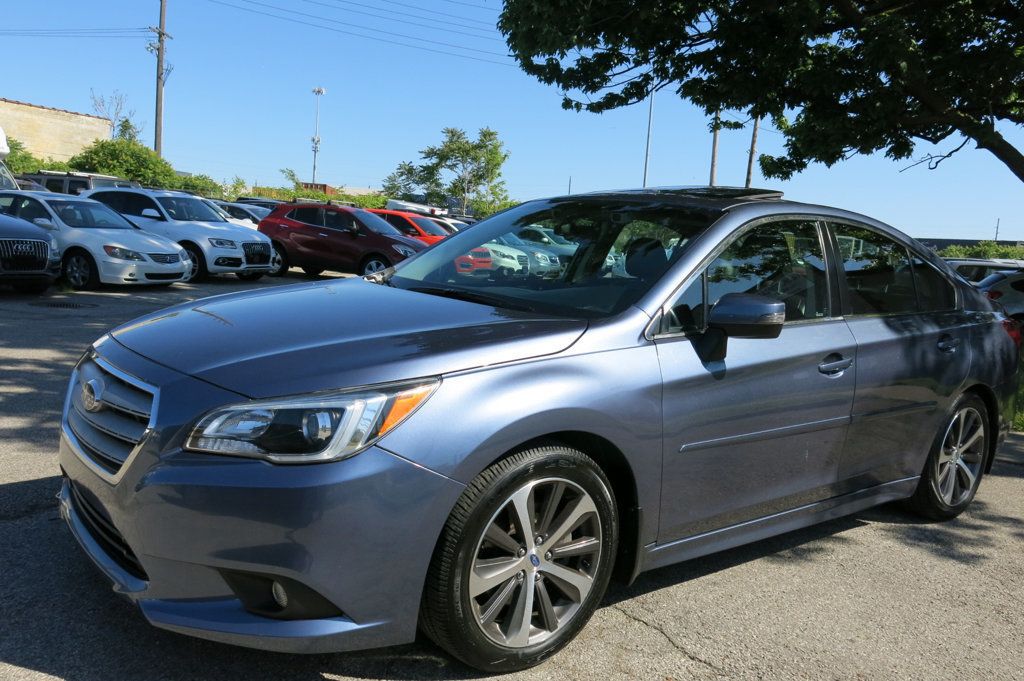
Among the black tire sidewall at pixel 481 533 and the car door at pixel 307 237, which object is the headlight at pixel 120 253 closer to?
the car door at pixel 307 237

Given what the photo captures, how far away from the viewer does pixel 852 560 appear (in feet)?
14.1

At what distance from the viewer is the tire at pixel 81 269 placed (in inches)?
523

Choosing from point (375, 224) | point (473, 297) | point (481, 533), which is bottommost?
point (481, 533)

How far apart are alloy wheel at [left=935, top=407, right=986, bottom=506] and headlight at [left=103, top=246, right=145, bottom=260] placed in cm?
1206

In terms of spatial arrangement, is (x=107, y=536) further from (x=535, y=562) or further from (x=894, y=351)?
(x=894, y=351)

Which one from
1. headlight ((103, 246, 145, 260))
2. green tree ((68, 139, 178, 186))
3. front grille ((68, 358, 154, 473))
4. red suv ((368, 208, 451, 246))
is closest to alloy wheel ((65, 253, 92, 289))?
headlight ((103, 246, 145, 260))

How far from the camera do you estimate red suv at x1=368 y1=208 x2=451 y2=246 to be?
2042 centimetres

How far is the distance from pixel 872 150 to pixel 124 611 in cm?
1122

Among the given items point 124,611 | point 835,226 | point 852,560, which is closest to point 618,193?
point 835,226

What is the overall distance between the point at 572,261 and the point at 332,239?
1551cm

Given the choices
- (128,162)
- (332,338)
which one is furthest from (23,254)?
(128,162)

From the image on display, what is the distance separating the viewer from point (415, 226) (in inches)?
816

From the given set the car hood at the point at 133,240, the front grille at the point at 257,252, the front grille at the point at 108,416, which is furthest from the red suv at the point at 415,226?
the front grille at the point at 108,416

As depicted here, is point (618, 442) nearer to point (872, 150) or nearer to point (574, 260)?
point (574, 260)
